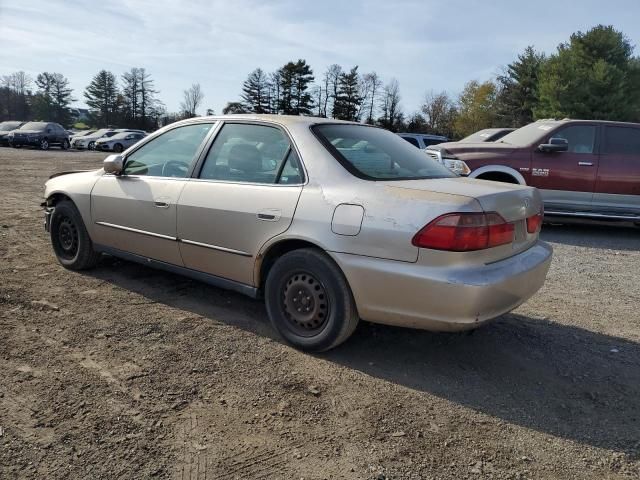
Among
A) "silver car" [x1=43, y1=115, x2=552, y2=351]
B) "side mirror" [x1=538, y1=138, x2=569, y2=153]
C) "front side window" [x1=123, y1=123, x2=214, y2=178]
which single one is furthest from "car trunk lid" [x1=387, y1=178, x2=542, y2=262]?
"side mirror" [x1=538, y1=138, x2=569, y2=153]

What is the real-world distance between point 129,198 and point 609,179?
7.28 m

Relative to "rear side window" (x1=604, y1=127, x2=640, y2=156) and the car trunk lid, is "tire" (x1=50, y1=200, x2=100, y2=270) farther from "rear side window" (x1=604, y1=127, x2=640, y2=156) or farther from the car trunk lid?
"rear side window" (x1=604, y1=127, x2=640, y2=156)

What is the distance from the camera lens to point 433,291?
2.92 meters

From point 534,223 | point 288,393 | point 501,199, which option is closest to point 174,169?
point 288,393

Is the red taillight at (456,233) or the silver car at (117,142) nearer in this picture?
the red taillight at (456,233)

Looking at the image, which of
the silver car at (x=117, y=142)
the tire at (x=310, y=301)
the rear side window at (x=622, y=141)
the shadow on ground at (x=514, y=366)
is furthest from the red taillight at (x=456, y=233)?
the silver car at (x=117, y=142)

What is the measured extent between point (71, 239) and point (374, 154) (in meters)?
3.19

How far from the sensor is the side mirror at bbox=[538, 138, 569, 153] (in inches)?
319

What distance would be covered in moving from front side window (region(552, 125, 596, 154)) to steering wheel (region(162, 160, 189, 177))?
21.7 ft

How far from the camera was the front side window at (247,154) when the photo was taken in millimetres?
3721

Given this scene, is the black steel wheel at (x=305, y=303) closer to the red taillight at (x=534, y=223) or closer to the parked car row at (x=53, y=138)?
the red taillight at (x=534, y=223)

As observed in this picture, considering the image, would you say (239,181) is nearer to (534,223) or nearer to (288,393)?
(288,393)

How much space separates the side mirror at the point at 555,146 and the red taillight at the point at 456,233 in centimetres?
595

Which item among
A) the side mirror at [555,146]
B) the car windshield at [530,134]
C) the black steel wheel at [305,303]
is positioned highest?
the car windshield at [530,134]
